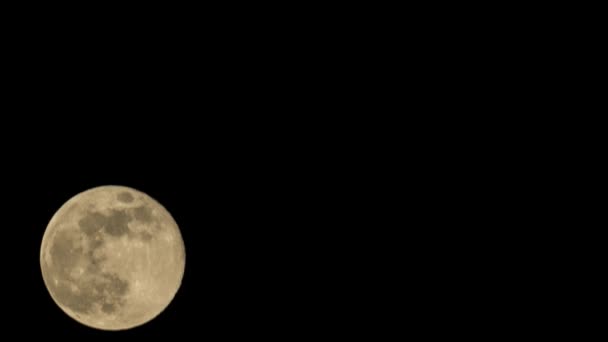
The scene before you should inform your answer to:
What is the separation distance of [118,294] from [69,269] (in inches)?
28.4

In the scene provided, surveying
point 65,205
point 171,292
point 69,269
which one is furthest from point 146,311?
point 65,205

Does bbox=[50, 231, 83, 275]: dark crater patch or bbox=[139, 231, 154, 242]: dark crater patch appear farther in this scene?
bbox=[139, 231, 154, 242]: dark crater patch

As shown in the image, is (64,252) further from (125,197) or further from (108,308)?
(125,197)

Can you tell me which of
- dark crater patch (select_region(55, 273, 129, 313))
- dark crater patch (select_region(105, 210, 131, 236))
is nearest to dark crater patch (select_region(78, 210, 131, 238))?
dark crater patch (select_region(105, 210, 131, 236))

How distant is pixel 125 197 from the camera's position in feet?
36.1

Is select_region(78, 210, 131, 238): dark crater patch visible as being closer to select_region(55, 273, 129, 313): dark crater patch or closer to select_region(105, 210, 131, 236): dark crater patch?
select_region(105, 210, 131, 236): dark crater patch

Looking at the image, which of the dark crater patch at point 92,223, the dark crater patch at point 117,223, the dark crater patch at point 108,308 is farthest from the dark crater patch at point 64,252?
the dark crater patch at point 108,308

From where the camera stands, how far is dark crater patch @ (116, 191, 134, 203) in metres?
10.9

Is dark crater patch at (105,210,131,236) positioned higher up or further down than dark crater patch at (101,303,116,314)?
higher up

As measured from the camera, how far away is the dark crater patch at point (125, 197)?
35.9 ft

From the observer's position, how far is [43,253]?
11.0 meters

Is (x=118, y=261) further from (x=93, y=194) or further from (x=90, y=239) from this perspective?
(x=93, y=194)

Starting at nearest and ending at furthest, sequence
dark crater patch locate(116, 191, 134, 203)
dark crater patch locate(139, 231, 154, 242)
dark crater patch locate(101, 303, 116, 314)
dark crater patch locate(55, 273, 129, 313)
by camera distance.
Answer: dark crater patch locate(55, 273, 129, 313), dark crater patch locate(101, 303, 116, 314), dark crater patch locate(139, 231, 154, 242), dark crater patch locate(116, 191, 134, 203)

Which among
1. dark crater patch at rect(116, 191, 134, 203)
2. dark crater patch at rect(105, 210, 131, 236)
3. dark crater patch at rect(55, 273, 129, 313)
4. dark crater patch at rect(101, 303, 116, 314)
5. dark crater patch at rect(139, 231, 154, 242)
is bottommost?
dark crater patch at rect(101, 303, 116, 314)
